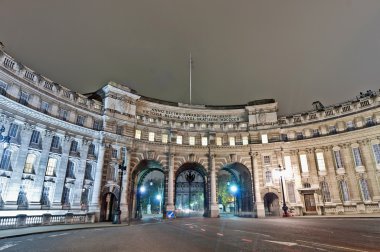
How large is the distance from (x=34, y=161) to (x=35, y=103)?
680 cm

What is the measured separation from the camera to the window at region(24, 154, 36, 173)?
25.9m

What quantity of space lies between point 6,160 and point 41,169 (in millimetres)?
3535

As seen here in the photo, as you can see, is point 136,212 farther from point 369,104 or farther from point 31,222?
point 369,104

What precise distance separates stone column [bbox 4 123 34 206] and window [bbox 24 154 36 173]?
0.90m

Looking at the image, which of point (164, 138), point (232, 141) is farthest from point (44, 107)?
point (232, 141)

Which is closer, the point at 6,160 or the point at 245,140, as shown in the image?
the point at 6,160

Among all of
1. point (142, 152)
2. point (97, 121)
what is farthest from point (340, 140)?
point (97, 121)

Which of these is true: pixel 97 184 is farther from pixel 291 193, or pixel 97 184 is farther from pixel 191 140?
pixel 291 193

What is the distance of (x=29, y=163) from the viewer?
2633 centimetres

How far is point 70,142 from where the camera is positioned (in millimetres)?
30469

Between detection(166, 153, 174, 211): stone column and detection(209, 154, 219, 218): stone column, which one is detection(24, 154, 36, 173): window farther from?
detection(209, 154, 219, 218): stone column

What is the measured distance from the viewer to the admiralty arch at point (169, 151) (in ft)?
85.9

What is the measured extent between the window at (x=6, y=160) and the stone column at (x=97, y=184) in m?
9.78

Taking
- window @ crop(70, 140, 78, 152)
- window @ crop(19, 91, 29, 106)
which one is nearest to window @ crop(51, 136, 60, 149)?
window @ crop(70, 140, 78, 152)
